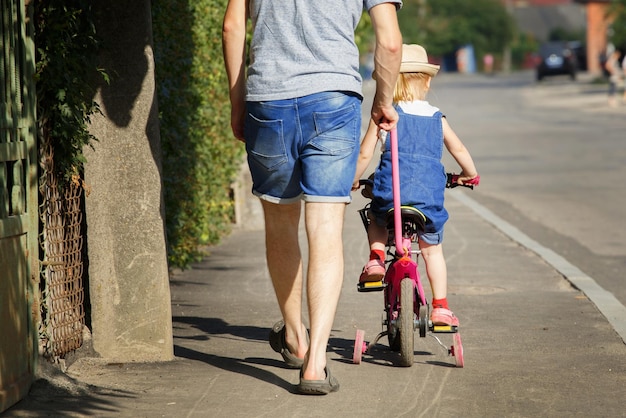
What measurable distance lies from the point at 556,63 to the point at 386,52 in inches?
2557

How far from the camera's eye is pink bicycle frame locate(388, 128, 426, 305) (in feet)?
18.5

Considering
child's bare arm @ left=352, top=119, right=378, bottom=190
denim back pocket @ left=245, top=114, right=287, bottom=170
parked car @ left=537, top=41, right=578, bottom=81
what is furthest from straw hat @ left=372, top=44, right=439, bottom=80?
parked car @ left=537, top=41, right=578, bottom=81

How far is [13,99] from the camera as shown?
4941 mm

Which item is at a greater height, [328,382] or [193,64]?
[193,64]

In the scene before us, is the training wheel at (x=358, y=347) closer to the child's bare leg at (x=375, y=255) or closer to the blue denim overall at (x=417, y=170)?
the child's bare leg at (x=375, y=255)

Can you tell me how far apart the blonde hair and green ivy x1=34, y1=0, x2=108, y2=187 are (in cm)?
142

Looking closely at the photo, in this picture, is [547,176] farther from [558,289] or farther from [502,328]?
[502,328]

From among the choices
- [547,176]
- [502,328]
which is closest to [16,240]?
[502,328]

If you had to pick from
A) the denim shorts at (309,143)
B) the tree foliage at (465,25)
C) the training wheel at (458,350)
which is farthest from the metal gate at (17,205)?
the tree foliage at (465,25)

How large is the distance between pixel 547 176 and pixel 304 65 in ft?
41.1

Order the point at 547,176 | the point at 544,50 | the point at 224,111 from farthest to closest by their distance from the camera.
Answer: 1. the point at 544,50
2. the point at 547,176
3. the point at 224,111

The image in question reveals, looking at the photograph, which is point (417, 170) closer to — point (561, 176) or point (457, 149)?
point (457, 149)

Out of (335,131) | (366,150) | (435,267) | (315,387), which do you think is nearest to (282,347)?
(315,387)

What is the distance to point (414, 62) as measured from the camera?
604cm
